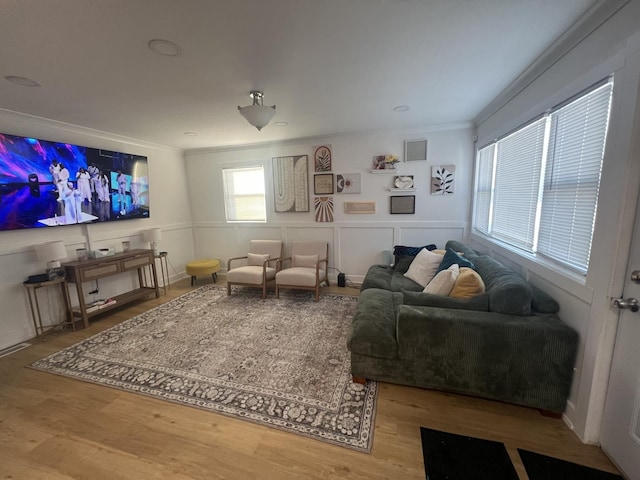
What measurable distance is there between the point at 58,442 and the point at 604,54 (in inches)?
158

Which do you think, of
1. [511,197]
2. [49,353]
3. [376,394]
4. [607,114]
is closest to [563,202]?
[607,114]

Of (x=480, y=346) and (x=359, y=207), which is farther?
(x=359, y=207)

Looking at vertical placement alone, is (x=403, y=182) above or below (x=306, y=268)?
above

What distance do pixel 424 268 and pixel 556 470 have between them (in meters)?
1.94

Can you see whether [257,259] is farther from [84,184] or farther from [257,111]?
[257,111]

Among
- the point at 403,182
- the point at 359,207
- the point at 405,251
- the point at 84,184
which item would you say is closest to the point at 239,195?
the point at 84,184

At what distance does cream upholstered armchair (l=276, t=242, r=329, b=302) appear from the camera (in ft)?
12.3

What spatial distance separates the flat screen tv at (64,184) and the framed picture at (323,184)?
9.22ft

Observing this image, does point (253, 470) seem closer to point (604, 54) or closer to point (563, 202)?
point (563, 202)

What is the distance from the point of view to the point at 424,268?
3.09m

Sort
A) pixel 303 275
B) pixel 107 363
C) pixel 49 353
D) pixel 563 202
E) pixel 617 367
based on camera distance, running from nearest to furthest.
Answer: pixel 617 367
pixel 563 202
pixel 107 363
pixel 49 353
pixel 303 275

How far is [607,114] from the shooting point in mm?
1446

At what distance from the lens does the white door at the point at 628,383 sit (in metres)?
1.27

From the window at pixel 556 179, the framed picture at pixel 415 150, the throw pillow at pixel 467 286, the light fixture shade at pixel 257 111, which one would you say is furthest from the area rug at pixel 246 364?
the framed picture at pixel 415 150
